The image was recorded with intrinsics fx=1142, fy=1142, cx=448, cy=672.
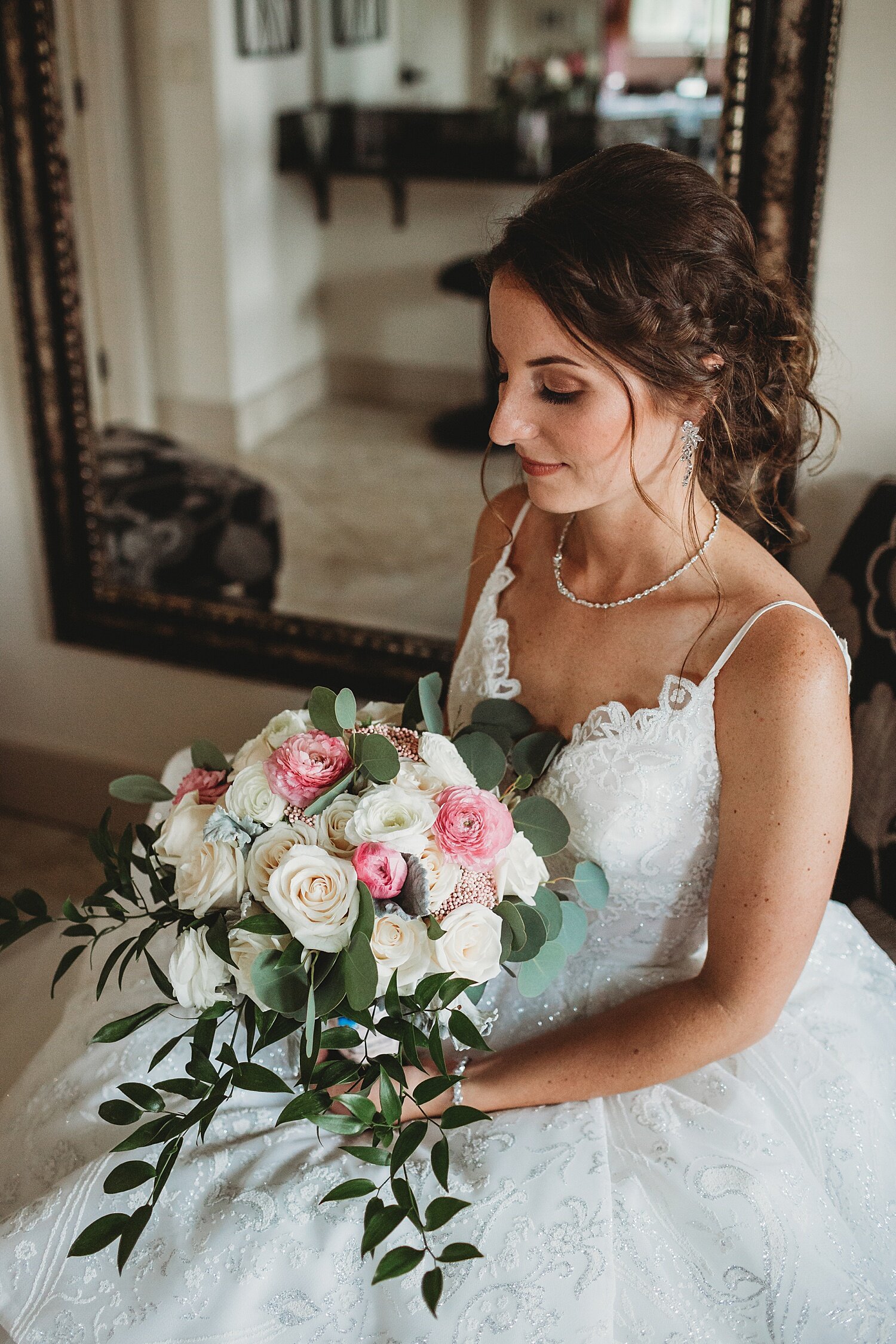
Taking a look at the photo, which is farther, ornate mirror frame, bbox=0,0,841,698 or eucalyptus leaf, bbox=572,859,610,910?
ornate mirror frame, bbox=0,0,841,698

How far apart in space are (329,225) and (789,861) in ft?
4.57

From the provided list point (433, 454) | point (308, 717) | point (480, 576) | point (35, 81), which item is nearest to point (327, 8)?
point (35, 81)

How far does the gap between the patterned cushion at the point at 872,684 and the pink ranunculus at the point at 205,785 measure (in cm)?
87

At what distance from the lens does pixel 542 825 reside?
3.92 ft

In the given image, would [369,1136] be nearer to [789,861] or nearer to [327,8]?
[789,861]

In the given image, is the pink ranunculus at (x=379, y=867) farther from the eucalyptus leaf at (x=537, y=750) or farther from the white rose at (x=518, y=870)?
the eucalyptus leaf at (x=537, y=750)

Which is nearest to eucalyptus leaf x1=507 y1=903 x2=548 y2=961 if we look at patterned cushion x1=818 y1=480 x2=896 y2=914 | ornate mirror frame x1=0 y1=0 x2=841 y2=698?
patterned cushion x1=818 y1=480 x2=896 y2=914

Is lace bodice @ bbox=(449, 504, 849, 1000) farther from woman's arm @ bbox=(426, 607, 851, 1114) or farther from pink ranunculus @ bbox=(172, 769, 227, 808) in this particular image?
pink ranunculus @ bbox=(172, 769, 227, 808)

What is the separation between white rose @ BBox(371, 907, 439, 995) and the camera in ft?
3.33

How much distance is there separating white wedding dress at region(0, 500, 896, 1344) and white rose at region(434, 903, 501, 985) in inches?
10.6

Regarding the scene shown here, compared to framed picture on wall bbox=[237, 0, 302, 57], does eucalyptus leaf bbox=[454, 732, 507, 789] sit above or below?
below

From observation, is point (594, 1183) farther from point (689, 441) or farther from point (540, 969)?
point (689, 441)

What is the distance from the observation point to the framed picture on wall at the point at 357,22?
182 centimetres

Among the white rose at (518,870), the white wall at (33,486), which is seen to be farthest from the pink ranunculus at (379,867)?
the white wall at (33,486)
